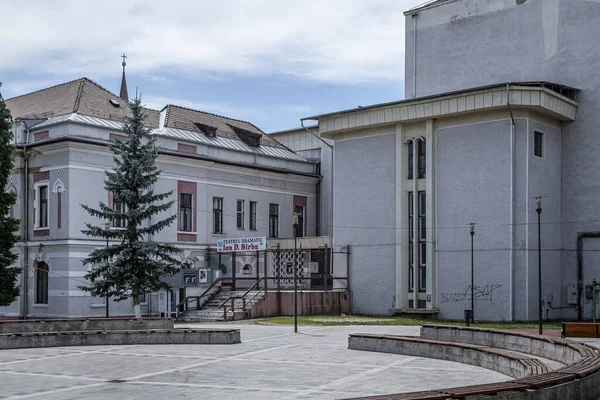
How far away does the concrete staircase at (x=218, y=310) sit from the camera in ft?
A: 119

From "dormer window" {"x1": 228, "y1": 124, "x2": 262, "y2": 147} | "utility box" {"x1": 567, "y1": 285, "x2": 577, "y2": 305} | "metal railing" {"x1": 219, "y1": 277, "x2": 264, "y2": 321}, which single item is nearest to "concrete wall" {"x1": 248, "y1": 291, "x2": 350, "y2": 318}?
"metal railing" {"x1": 219, "y1": 277, "x2": 264, "y2": 321}

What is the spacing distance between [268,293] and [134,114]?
1053 cm

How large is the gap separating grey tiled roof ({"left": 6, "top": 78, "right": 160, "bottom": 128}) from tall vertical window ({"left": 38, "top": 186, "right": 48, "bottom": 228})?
3.87 metres

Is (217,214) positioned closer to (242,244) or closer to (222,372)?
(242,244)

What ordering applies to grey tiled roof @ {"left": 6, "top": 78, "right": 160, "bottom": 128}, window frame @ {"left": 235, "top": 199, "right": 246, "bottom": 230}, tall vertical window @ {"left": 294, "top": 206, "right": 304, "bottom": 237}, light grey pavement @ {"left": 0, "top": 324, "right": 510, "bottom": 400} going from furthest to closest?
tall vertical window @ {"left": 294, "top": 206, "right": 304, "bottom": 237} → window frame @ {"left": 235, "top": 199, "right": 246, "bottom": 230} → grey tiled roof @ {"left": 6, "top": 78, "right": 160, "bottom": 128} → light grey pavement @ {"left": 0, "top": 324, "right": 510, "bottom": 400}

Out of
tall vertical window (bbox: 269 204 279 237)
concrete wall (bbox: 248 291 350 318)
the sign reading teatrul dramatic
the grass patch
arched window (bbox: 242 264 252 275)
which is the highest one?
tall vertical window (bbox: 269 204 279 237)

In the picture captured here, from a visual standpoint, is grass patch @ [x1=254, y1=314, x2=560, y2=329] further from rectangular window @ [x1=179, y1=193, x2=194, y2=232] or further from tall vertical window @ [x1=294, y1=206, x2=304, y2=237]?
tall vertical window @ [x1=294, y1=206, x2=304, y2=237]

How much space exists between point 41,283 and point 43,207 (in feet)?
12.1

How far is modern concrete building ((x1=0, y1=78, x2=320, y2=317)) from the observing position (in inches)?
1470

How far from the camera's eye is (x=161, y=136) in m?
41.3

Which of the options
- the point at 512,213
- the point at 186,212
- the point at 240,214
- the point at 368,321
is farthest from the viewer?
the point at 240,214

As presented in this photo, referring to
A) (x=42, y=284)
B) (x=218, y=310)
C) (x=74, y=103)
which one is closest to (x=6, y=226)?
(x=42, y=284)

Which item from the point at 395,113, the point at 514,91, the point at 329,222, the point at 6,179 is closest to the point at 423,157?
the point at 395,113

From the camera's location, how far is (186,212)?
140 feet
